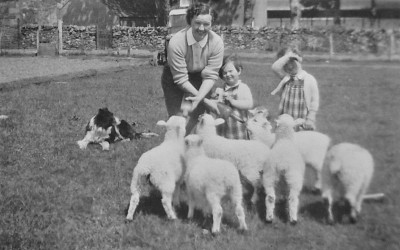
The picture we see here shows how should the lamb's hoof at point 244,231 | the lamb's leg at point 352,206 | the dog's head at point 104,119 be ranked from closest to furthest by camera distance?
the lamb's leg at point 352,206
the lamb's hoof at point 244,231
the dog's head at point 104,119

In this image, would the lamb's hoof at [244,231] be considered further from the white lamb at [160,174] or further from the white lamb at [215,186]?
the white lamb at [160,174]

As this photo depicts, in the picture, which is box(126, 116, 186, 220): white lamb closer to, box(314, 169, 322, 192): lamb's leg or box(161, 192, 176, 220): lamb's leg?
box(161, 192, 176, 220): lamb's leg

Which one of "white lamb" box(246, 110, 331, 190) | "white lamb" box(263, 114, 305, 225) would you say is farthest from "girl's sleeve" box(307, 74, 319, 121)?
"white lamb" box(263, 114, 305, 225)

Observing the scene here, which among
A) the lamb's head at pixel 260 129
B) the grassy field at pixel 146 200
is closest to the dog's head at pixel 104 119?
the grassy field at pixel 146 200

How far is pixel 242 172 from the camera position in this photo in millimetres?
4578

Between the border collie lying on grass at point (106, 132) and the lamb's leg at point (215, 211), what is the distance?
369 cm

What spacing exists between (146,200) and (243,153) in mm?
1199

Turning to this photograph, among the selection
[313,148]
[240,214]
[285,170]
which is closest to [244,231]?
[240,214]

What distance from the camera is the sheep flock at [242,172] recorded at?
340 centimetres

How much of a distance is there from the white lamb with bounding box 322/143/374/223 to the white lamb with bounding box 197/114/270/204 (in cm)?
87

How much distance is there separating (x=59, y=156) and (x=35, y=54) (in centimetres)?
2589

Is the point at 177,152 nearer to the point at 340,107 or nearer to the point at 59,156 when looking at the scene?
the point at 340,107

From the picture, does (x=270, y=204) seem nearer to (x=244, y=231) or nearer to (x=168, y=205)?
(x=244, y=231)

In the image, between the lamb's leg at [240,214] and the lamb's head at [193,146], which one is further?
the lamb's head at [193,146]
